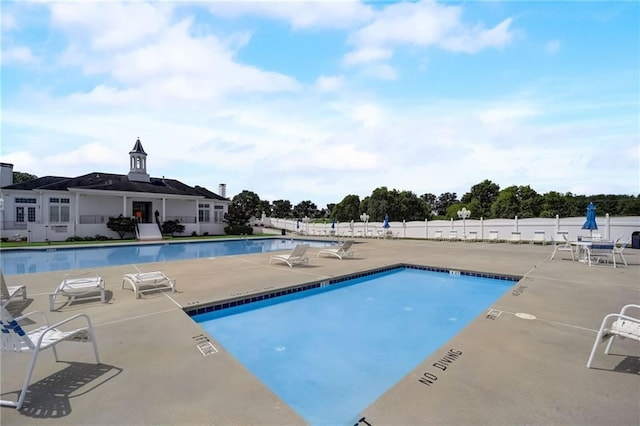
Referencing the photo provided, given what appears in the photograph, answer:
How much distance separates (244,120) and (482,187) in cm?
4961

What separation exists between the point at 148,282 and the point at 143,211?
2439 cm

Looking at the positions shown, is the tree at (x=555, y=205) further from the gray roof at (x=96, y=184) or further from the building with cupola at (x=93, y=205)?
the gray roof at (x=96, y=184)

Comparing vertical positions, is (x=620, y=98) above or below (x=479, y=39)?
below

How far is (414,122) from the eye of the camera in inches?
741

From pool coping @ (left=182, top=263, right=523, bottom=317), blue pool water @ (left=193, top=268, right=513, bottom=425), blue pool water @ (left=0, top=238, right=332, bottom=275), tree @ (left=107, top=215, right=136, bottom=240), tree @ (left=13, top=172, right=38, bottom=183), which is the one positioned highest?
tree @ (left=13, top=172, right=38, bottom=183)

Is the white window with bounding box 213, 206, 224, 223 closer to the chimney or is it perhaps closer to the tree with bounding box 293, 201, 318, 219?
the chimney

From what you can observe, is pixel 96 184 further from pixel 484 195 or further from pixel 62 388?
pixel 484 195

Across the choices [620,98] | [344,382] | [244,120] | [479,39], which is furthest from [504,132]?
[344,382]

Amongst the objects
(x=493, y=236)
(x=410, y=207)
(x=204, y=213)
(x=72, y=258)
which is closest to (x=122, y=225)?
(x=204, y=213)

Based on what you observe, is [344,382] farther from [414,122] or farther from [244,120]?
[414,122]

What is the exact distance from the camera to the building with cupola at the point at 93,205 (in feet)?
69.5

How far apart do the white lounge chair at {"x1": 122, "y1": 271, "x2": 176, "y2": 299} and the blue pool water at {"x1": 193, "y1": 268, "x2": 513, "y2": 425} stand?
1.36 m

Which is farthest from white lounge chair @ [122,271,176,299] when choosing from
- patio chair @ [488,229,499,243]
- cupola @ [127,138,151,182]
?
cupola @ [127,138,151,182]

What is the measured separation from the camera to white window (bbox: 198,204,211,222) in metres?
30.2
